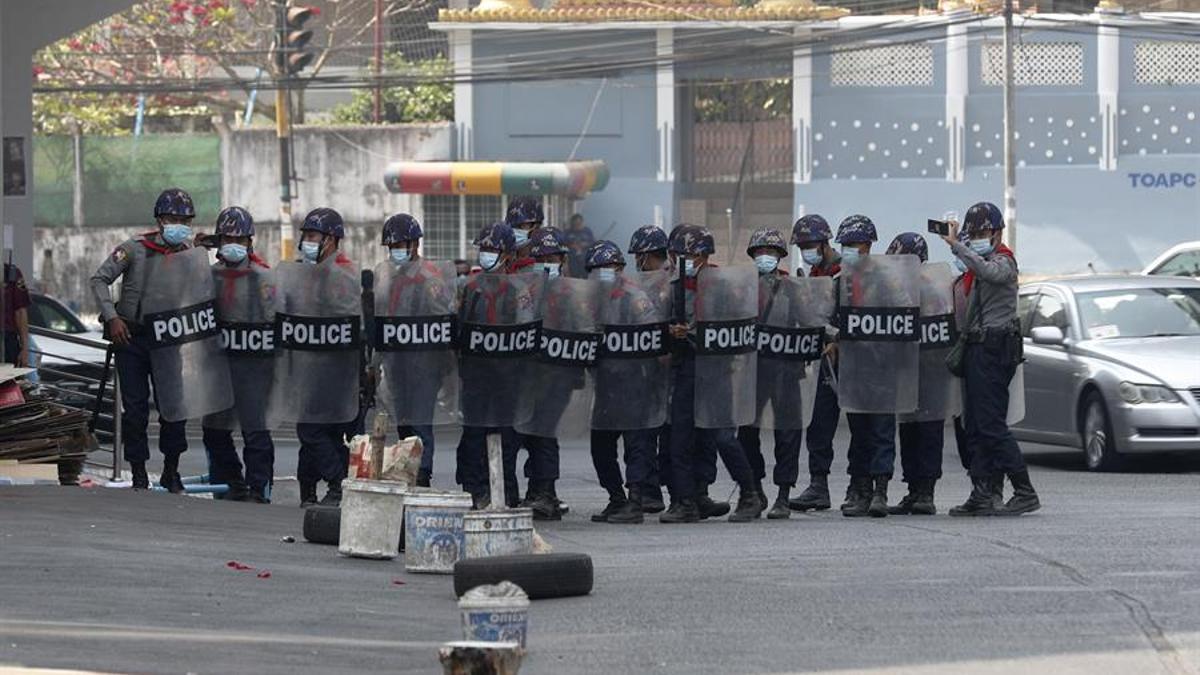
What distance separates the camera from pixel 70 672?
8.47 meters

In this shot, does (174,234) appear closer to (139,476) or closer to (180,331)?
(180,331)

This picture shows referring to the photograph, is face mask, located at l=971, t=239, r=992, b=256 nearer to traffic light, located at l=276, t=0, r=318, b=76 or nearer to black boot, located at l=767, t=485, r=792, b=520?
black boot, located at l=767, t=485, r=792, b=520

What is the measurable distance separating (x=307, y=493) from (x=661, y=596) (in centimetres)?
516

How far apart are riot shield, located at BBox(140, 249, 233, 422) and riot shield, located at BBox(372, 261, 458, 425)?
116 centimetres

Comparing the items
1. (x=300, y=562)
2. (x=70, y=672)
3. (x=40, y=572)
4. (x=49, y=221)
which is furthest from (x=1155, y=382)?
(x=49, y=221)

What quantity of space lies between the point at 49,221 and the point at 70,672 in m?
36.9

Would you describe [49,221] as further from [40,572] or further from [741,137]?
[40,572]

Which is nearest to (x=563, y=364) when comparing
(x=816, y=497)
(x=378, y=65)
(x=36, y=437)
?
(x=816, y=497)

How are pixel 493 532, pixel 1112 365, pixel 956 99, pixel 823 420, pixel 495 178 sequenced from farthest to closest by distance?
pixel 956 99, pixel 495 178, pixel 1112 365, pixel 823 420, pixel 493 532

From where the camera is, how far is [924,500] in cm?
1523

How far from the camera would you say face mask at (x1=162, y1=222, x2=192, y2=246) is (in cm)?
1559

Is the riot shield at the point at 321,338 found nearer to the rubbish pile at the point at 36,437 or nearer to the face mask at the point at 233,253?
the face mask at the point at 233,253

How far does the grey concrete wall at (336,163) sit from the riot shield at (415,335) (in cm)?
2767

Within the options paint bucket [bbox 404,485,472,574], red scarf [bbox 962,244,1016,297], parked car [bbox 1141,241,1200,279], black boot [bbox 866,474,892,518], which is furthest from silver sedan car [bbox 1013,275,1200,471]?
paint bucket [bbox 404,485,472,574]
